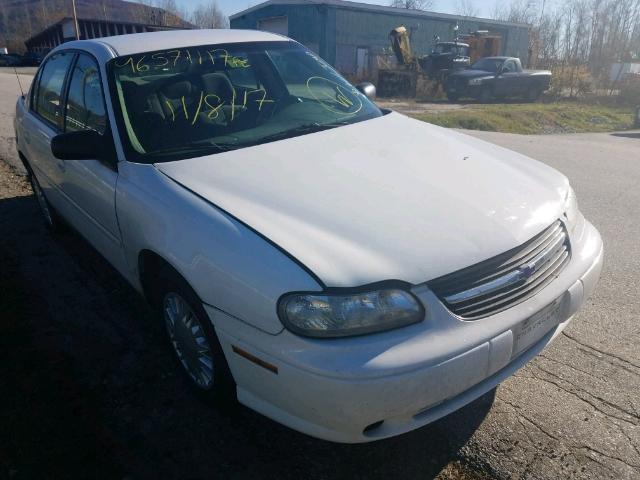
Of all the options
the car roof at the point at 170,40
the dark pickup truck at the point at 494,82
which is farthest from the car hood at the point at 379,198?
the dark pickup truck at the point at 494,82

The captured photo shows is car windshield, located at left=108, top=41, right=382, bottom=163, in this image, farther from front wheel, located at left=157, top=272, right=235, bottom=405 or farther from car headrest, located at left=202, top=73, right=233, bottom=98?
front wheel, located at left=157, top=272, right=235, bottom=405

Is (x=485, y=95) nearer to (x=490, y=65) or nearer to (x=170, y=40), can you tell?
(x=490, y=65)

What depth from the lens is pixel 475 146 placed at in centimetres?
311

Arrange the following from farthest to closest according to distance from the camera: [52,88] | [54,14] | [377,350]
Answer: [54,14]
[52,88]
[377,350]

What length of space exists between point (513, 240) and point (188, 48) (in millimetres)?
2393

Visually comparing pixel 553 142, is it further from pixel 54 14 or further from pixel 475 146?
pixel 54 14

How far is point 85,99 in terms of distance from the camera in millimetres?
3277

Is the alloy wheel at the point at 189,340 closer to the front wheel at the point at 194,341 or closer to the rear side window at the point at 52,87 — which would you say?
the front wheel at the point at 194,341

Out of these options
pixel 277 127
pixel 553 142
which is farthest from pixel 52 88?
pixel 553 142

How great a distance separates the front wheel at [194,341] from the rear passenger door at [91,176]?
22.2 inches

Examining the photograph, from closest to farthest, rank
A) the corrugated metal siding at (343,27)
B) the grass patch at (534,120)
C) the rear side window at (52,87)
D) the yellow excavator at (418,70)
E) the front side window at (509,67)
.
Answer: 1. the rear side window at (52,87)
2. the grass patch at (534,120)
3. the front side window at (509,67)
4. the yellow excavator at (418,70)
5. the corrugated metal siding at (343,27)

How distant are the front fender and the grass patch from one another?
11.8 m

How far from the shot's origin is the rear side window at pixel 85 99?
9.95 feet

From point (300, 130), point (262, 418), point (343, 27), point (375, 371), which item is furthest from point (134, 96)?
point (343, 27)
